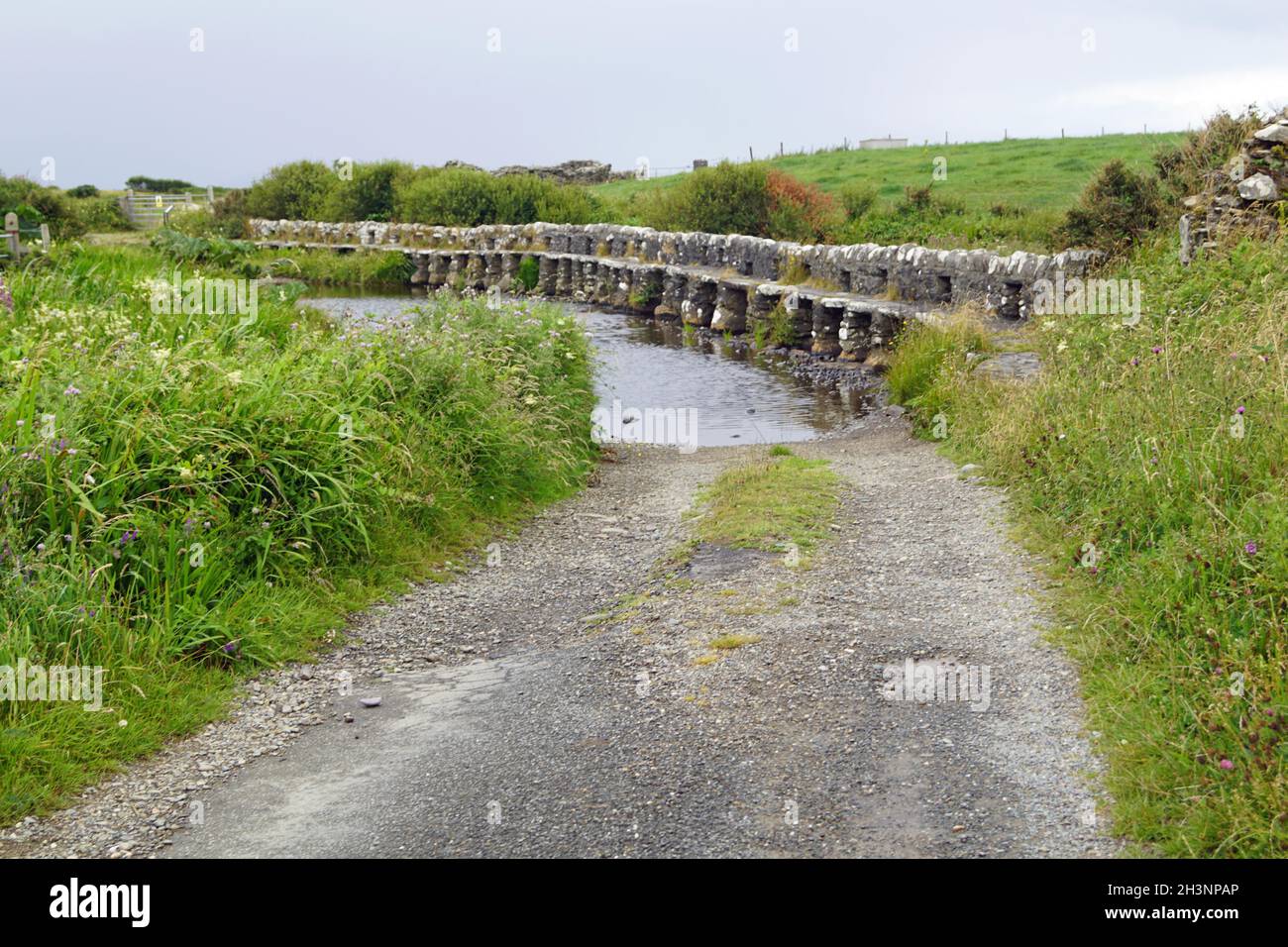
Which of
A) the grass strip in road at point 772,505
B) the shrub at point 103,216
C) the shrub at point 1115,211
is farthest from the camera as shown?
the shrub at point 103,216

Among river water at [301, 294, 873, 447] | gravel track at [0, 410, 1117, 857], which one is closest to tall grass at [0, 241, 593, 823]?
gravel track at [0, 410, 1117, 857]

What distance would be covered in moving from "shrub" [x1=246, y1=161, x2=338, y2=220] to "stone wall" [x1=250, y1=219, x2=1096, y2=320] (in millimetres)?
1418

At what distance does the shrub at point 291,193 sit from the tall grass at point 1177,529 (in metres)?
36.2

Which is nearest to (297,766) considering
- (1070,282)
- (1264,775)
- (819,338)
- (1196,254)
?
(1264,775)

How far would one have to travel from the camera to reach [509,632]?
23.5ft

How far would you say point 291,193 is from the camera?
43.2 meters

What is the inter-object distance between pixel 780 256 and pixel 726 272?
75.8 inches

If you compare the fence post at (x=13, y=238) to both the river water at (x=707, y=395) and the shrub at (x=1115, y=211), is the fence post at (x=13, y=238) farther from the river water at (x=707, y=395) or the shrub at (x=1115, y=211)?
the shrub at (x=1115, y=211)

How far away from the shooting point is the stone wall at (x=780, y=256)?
16.7 meters

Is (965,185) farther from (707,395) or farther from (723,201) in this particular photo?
(707,395)

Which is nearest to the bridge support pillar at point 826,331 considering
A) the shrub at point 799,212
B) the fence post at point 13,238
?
Result: the shrub at point 799,212

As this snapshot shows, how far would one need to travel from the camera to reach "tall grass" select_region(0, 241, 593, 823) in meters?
5.80

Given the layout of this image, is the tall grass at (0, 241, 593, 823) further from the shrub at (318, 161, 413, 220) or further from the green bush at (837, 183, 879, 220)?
the shrub at (318, 161, 413, 220)
